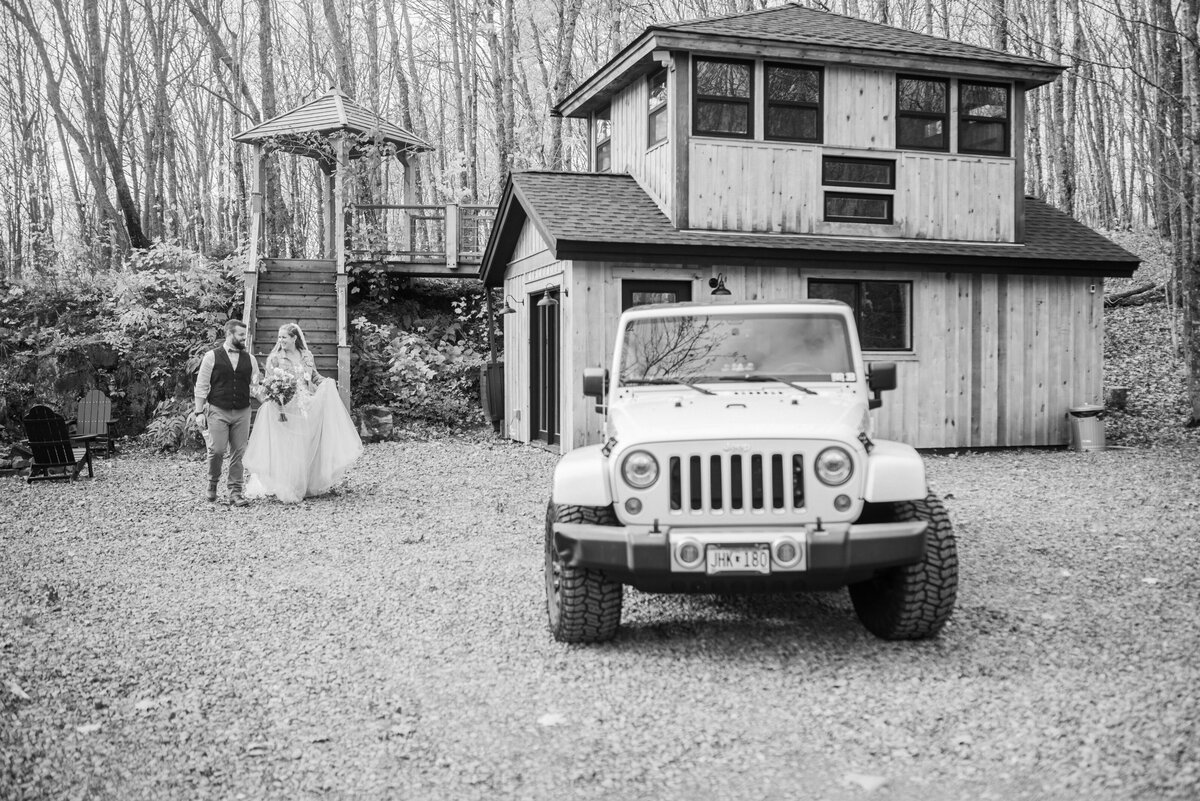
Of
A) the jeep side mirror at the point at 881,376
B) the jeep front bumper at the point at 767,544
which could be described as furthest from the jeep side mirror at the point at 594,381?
the jeep side mirror at the point at 881,376

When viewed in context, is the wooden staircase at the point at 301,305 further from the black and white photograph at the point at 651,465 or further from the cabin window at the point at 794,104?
the cabin window at the point at 794,104

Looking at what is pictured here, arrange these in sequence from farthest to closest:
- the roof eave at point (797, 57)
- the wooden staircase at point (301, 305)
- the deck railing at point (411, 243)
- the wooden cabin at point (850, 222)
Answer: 1. the deck railing at point (411, 243)
2. the wooden staircase at point (301, 305)
3. the wooden cabin at point (850, 222)
4. the roof eave at point (797, 57)

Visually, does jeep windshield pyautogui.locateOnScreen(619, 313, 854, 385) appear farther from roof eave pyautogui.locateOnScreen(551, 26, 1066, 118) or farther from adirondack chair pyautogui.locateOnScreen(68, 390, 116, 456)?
adirondack chair pyautogui.locateOnScreen(68, 390, 116, 456)

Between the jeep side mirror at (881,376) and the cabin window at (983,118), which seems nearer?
the jeep side mirror at (881,376)

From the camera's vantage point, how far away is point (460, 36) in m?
34.0

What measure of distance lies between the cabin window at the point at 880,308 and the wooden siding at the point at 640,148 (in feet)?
9.20

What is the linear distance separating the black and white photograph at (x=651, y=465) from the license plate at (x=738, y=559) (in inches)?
0.7

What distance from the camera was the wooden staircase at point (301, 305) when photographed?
59.9 feet

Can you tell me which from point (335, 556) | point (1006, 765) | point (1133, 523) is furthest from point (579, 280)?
point (1006, 765)

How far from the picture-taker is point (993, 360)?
51.5ft

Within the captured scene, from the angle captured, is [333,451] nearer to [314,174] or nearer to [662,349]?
[662,349]

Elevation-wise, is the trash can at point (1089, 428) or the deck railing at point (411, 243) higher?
the deck railing at point (411, 243)

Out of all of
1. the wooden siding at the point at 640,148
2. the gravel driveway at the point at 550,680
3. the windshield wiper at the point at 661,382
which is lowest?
the gravel driveway at the point at 550,680

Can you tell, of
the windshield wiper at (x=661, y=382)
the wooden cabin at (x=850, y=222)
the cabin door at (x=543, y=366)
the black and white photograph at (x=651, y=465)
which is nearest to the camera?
the black and white photograph at (x=651, y=465)
